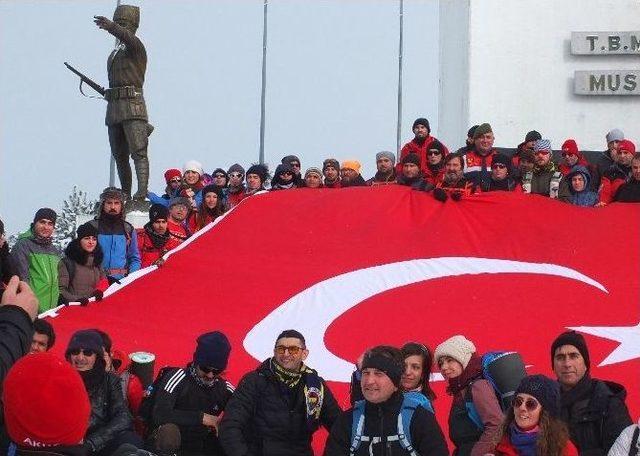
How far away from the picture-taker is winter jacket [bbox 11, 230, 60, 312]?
33.7 ft

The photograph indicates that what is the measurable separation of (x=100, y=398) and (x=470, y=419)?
2.00 metres

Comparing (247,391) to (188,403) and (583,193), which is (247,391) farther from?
(583,193)

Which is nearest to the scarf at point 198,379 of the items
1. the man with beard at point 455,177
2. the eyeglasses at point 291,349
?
the eyeglasses at point 291,349

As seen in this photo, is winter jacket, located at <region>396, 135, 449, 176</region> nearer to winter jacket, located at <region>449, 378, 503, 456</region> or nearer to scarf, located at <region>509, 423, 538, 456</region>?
winter jacket, located at <region>449, 378, 503, 456</region>

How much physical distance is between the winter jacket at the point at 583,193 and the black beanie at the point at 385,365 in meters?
5.31

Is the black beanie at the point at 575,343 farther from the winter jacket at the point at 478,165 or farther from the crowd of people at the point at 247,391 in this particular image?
the winter jacket at the point at 478,165

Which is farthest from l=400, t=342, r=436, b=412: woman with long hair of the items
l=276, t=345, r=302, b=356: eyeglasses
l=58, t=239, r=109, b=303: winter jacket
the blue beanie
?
l=58, t=239, r=109, b=303: winter jacket

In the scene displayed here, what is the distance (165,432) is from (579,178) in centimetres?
559

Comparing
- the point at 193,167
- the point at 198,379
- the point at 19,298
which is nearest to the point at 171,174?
the point at 193,167

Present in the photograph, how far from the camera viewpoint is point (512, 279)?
33.5 ft

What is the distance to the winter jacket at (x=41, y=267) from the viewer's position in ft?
33.7

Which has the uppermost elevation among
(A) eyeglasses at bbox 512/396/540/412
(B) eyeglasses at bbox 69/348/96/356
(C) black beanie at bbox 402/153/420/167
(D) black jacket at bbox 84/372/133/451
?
(C) black beanie at bbox 402/153/420/167

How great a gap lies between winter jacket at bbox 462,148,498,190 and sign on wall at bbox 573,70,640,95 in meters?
5.56

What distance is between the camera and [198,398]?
770cm
